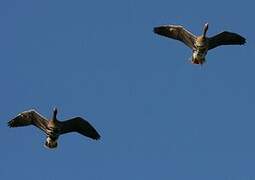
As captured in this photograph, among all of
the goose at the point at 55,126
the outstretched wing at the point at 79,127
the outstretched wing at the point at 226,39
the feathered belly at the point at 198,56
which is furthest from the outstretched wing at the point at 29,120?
the outstretched wing at the point at 226,39

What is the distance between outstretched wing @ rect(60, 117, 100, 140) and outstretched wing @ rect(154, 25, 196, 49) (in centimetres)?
635

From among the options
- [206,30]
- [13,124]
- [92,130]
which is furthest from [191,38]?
[13,124]

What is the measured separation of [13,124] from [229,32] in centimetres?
1258

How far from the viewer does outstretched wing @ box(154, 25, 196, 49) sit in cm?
5578

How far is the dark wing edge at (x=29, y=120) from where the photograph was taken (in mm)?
55531

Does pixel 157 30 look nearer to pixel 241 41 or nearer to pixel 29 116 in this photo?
pixel 241 41

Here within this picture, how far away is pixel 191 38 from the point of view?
183ft

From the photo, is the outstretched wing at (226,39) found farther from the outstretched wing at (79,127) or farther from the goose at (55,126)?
the goose at (55,126)

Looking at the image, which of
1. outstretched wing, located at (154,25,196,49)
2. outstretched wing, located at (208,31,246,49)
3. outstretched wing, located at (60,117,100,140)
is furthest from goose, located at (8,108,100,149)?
outstretched wing, located at (208,31,246,49)

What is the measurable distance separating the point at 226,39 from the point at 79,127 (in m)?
9.16

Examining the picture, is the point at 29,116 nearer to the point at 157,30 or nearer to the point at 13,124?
the point at 13,124

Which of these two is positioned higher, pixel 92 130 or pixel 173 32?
pixel 173 32

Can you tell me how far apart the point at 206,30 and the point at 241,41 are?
237 cm

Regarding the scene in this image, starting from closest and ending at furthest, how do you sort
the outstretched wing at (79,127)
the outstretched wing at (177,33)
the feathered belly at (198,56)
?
1. the feathered belly at (198,56)
2. the outstretched wing at (79,127)
3. the outstretched wing at (177,33)
